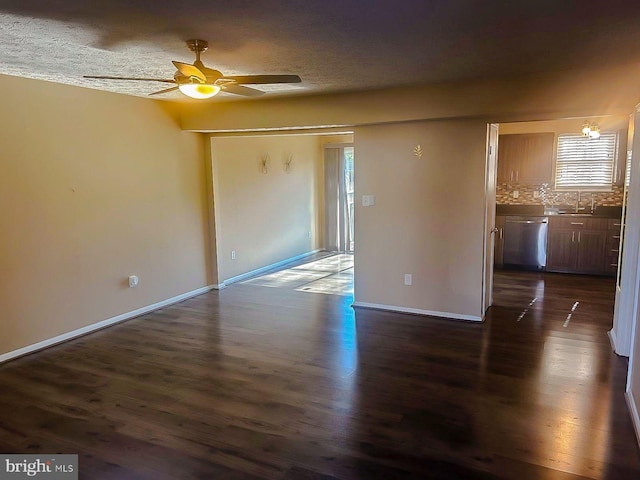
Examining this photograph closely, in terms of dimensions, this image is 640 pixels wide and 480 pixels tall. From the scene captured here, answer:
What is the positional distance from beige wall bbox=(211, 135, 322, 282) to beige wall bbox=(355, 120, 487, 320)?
84.9 inches

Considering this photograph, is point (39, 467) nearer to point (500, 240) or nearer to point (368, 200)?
point (368, 200)

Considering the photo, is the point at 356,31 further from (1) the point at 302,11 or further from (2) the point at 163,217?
(2) the point at 163,217

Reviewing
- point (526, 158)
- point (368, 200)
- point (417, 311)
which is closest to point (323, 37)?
point (368, 200)

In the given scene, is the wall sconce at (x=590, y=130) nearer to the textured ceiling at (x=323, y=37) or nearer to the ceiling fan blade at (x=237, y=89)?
the textured ceiling at (x=323, y=37)

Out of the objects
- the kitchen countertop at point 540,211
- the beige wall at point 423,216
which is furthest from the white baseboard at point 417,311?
the kitchen countertop at point 540,211

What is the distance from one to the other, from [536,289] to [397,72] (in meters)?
3.67

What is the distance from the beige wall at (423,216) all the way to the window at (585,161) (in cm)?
335

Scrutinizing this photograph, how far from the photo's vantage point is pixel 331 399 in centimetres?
304

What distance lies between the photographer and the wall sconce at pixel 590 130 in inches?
244

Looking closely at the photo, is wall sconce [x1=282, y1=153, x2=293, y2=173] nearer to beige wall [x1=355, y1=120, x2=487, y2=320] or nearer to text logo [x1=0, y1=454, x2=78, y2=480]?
beige wall [x1=355, y1=120, x2=487, y2=320]

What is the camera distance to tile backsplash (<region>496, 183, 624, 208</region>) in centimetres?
652

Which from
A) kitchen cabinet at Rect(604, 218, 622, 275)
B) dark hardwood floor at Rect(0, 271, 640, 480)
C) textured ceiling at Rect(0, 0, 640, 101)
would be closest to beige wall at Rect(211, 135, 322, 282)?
dark hardwood floor at Rect(0, 271, 640, 480)

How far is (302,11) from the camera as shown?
2230mm

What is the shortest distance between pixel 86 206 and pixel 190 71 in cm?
237
